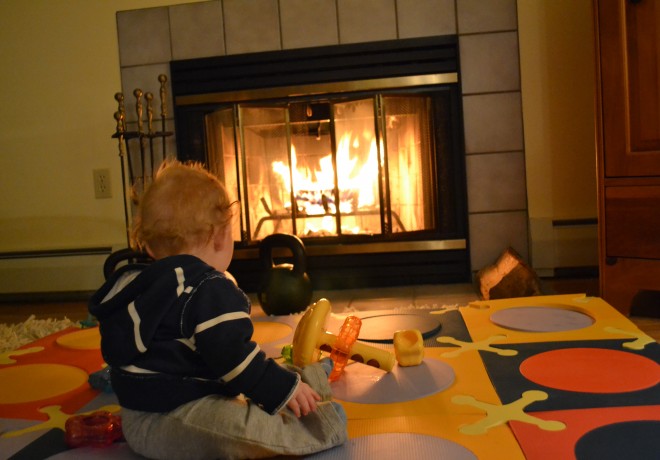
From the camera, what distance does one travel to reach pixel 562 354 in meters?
1.08

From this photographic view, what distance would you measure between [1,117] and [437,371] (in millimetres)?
2249

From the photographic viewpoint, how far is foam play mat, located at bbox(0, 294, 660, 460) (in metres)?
0.78

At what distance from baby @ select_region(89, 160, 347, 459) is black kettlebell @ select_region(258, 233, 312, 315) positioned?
2.34ft

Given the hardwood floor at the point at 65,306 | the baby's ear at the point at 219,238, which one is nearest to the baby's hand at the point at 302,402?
A: the baby's ear at the point at 219,238

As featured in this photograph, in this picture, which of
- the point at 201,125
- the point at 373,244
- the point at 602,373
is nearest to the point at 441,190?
the point at 373,244

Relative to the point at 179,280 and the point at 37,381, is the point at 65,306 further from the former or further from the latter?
the point at 179,280

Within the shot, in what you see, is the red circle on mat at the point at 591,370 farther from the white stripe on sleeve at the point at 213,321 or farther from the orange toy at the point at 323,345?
the white stripe on sleeve at the point at 213,321

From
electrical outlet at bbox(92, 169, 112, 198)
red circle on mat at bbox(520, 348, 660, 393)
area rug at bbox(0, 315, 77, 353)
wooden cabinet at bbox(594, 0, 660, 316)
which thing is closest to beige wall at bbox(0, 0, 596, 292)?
electrical outlet at bbox(92, 169, 112, 198)

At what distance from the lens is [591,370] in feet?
3.25

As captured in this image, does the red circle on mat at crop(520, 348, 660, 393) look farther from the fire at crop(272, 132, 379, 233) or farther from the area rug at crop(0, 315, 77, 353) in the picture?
the area rug at crop(0, 315, 77, 353)

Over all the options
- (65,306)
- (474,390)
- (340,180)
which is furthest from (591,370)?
(65,306)

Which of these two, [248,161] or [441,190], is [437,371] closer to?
[441,190]

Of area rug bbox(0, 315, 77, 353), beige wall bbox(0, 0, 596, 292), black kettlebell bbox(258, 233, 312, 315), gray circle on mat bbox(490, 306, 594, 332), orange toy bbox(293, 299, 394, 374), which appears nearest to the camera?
orange toy bbox(293, 299, 394, 374)

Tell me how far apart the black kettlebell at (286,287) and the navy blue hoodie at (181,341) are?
2.40 ft
